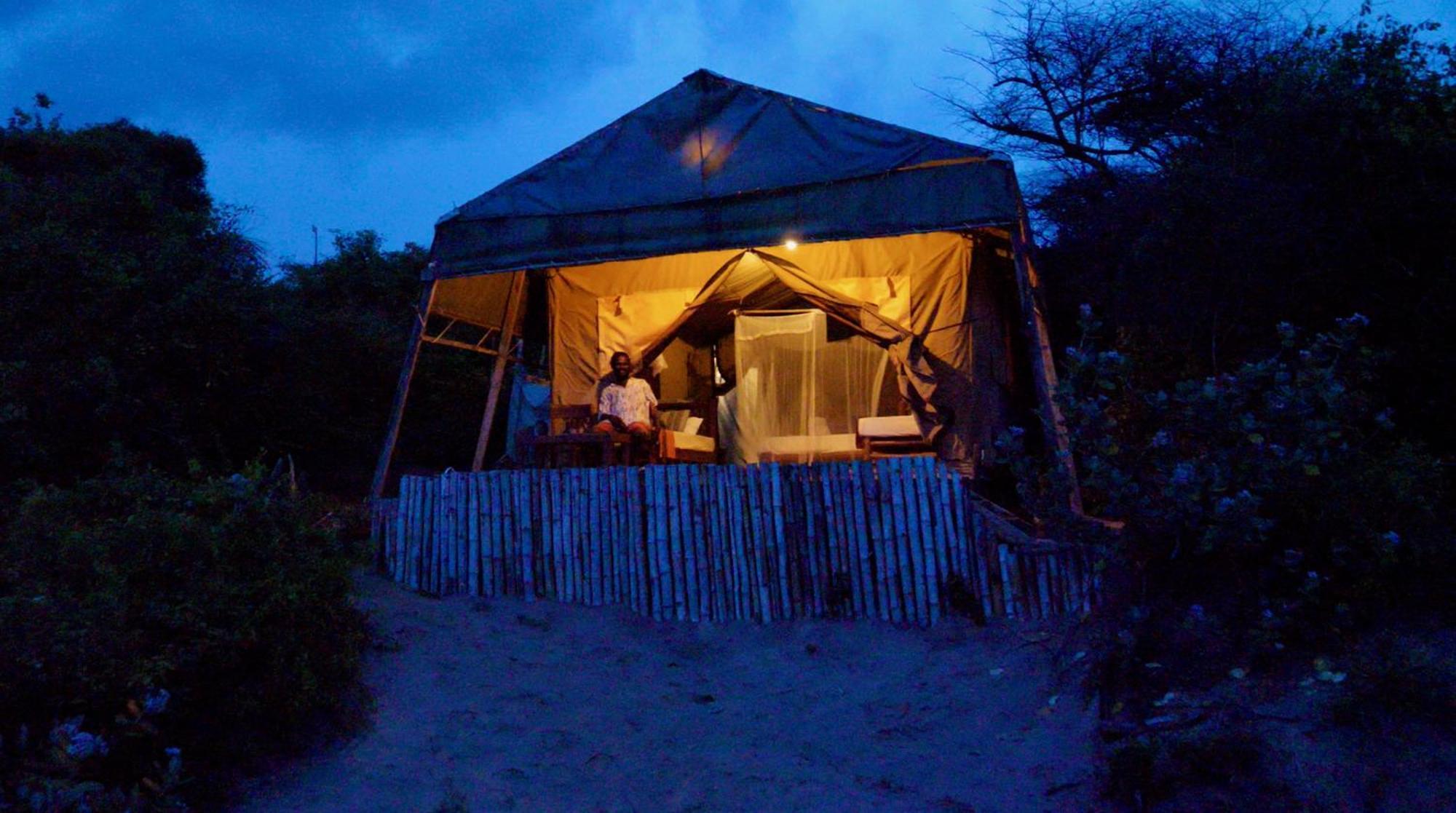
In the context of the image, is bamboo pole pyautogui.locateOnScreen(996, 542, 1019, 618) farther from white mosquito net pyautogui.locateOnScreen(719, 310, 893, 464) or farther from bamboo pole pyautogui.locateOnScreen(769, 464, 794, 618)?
white mosquito net pyautogui.locateOnScreen(719, 310, 893, 464)

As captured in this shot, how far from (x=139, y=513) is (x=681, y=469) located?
312 cm

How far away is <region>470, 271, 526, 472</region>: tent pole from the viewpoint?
431 inches

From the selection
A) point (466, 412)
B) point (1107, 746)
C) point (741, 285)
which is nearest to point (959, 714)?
point (1107, 746)

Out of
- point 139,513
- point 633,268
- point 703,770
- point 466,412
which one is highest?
point 633,268

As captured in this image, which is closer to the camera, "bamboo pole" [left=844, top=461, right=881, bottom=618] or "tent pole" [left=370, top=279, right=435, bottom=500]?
"bamboo pole" [left=844, top=461, right=881, bottom=618]

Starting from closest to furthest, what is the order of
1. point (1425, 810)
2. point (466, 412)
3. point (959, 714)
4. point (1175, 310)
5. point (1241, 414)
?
point (1425, 810) → point (1241, 414) → point (959, 714) → point (1175, 310) → point (466, 412)

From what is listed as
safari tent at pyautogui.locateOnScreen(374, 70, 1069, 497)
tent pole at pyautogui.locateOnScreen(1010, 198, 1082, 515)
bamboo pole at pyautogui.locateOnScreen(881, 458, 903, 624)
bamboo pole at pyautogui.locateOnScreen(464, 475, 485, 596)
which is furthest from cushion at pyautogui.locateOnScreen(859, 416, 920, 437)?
bamboo pole at pyautogui.locateOnScreen(464, 475, 485, 596)

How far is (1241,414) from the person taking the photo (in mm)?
5273

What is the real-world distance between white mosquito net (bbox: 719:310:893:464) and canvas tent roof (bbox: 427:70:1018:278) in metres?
1.83

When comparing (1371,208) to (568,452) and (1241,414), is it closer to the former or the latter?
(1241,414)

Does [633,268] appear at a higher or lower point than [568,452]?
higher

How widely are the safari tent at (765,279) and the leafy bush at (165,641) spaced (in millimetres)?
3076

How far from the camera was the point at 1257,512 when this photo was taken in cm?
535

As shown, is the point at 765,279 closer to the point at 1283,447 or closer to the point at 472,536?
the point at 472,536
